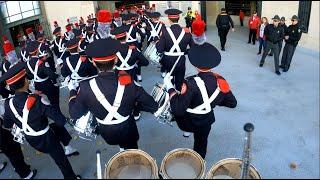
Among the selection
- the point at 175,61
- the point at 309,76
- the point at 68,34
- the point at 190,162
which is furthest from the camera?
the point at 68,34

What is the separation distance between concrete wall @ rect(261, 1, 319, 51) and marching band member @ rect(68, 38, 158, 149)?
300 inches

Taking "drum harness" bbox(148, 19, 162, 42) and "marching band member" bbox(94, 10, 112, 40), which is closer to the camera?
"marching band member" bbox(94, 10, 112, 40)

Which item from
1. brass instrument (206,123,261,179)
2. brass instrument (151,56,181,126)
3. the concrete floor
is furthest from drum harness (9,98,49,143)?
brass instrument (206,123,261,179)

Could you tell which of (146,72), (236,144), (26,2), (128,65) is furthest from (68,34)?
(236,144)

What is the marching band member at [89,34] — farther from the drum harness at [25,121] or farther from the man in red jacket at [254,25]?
the man in red jacket at [254,25]

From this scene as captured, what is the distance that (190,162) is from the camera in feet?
9.64

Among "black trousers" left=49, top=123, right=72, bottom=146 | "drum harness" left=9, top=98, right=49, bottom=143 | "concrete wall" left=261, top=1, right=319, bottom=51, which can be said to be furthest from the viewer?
"concrete wall" left=261, top=1, right=319, bottom=51

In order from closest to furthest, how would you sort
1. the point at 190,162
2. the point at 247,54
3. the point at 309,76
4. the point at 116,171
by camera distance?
the point at 116,171, the point at 190,162, the point at 309,76, the point at 247,54

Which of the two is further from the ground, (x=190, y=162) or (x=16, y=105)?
(x=16, y=105)

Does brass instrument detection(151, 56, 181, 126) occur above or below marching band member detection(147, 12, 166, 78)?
below

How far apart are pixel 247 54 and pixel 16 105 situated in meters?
7.71

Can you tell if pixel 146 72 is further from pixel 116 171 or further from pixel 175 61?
pixel 116 171

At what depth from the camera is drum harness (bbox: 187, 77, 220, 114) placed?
348 cm

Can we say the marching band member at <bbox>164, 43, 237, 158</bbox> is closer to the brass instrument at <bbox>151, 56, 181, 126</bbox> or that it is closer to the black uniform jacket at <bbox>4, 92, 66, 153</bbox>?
the brass instrument at <bbox>151, 56, 181, 126</bbox>
